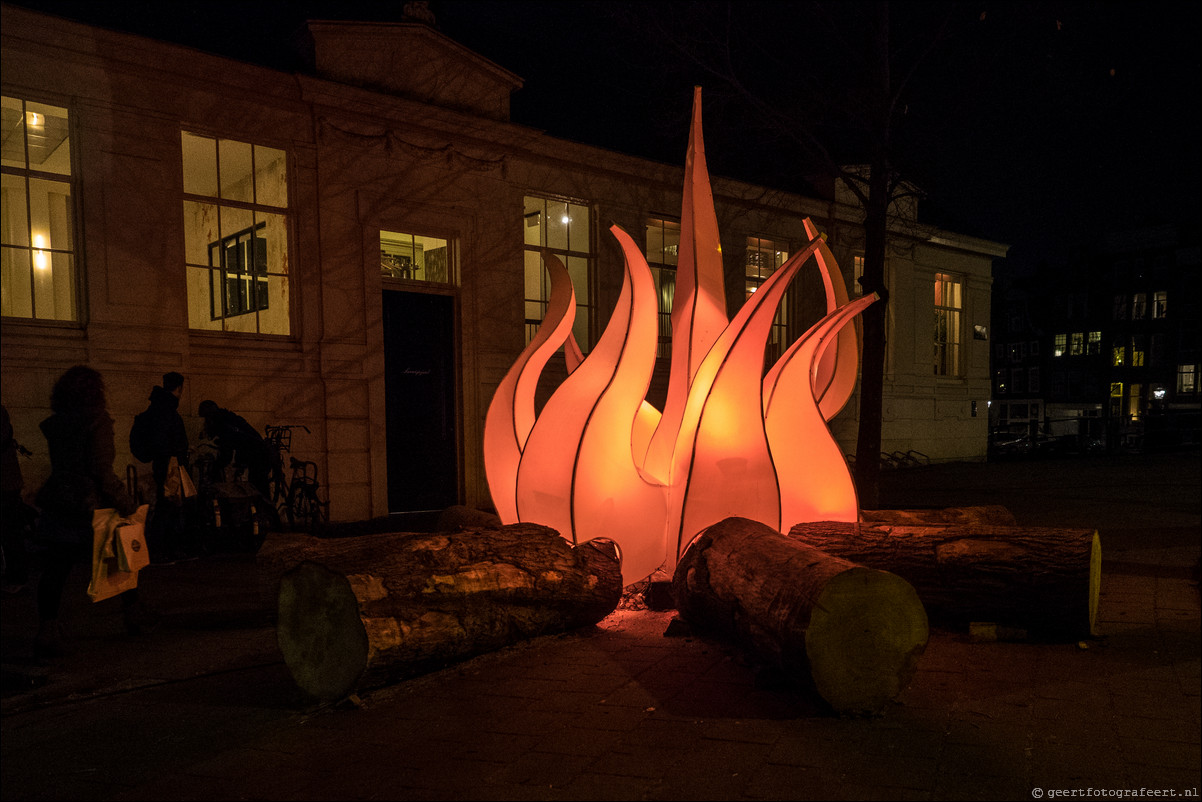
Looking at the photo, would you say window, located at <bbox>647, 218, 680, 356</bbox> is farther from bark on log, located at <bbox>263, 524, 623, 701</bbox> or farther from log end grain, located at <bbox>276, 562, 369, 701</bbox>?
log end grain, located at <bbox>276, 562, 369, 701</bbox>

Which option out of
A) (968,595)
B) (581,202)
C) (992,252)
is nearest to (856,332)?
(968,595)

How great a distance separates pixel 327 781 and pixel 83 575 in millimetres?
5333

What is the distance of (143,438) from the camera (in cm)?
702

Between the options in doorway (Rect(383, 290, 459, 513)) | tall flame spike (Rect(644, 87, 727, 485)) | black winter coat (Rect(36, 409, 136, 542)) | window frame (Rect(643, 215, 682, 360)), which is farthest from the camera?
window frame (Rect(643, 215, 682, 360))

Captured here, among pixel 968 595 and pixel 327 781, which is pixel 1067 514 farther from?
pixel 327 781

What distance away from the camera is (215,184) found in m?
8.91

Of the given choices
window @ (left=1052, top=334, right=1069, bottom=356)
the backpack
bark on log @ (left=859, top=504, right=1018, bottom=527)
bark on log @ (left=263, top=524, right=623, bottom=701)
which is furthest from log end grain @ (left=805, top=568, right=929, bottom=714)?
window @ (left=1052, top=334, right=1069, bottom=356)

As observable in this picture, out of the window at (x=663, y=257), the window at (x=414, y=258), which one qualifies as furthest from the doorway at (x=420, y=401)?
the window at (x=663, y=257)

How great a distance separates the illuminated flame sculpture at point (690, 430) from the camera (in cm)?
496

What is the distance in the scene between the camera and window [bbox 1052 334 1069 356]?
1793 inches

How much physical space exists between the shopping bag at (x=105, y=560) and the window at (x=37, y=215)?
14.3 feet

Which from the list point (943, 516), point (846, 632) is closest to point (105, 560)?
point (846, 632)

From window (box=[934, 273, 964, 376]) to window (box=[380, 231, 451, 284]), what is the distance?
40.6ft

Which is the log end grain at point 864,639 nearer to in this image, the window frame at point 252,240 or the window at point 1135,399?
the window frame at point 252,240
